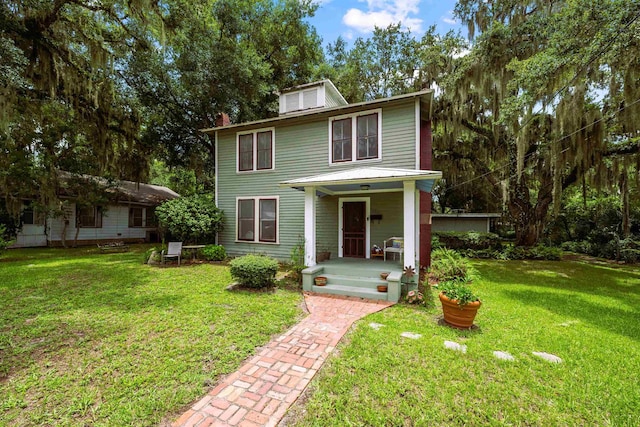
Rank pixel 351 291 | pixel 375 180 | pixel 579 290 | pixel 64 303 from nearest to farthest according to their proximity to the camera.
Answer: pixel 64 303 → pixel 351 291 → pixel 375 180 → pixel 579 290

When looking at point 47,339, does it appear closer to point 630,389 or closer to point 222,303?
point 222,303

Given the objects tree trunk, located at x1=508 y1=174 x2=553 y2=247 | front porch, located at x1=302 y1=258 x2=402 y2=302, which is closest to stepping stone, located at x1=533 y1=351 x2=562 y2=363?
front porch, located at x1=302 y1=258 x2=402 y2=302

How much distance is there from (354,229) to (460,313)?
16.2 feet

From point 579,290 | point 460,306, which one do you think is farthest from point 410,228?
point 579,290

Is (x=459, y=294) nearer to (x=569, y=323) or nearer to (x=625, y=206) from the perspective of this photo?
(x=569, y=323)

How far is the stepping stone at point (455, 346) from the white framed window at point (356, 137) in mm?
5839

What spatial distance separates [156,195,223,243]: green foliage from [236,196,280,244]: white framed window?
→ 83 centimetres

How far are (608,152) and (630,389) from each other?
40.0 feet

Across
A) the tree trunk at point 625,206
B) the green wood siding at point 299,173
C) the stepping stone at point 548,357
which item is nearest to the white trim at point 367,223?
the green wood siding at point 299,173

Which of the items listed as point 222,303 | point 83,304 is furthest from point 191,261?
point 222,303

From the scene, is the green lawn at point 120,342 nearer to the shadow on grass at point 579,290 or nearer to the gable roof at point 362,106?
the shadow on grass at point 579,290

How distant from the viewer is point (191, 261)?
9930mm

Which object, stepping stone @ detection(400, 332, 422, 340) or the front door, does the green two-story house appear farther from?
stepping stone @ detection(400, 332, 422, 340)

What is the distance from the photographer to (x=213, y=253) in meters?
10.0
